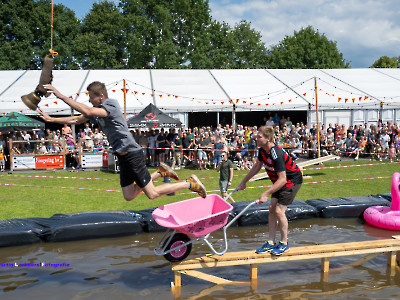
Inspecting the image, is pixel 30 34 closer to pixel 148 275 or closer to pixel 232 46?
pixel 232 46

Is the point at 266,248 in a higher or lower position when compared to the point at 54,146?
lower

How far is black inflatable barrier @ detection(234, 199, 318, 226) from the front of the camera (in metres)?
8.05

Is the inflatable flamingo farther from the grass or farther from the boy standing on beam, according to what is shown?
the boy standing on beam

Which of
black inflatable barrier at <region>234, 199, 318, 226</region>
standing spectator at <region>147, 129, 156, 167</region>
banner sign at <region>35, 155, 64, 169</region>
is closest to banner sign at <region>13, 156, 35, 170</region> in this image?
banner sign at <region>35, 155, 64, 169</region>

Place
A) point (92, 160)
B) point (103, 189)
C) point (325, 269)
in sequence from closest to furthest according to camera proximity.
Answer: point (325, 269) → point (103, 189) → point (92, 160)

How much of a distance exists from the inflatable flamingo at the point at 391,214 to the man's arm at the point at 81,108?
5.87 m

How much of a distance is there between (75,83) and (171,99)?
18.3ft

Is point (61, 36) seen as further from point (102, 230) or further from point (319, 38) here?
point (102, 230)

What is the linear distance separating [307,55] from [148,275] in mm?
48504

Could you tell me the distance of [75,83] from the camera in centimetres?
2145

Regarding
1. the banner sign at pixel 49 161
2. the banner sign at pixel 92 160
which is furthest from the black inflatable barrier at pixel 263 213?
the banner sign at pixel 49 161

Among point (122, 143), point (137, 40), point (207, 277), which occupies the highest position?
point (137, 40)

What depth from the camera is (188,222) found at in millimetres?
4688

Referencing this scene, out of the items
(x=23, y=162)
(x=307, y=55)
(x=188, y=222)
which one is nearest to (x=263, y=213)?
(x=188, y=222)
